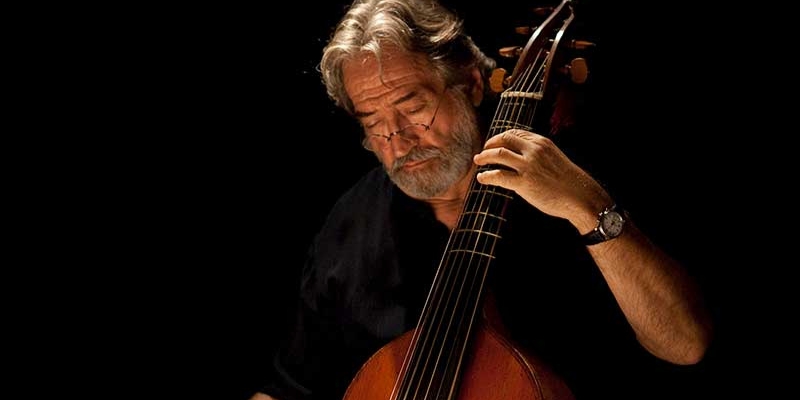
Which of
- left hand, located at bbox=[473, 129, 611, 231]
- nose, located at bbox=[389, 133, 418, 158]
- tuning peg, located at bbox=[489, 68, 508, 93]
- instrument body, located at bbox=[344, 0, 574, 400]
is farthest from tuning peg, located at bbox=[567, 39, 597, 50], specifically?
nose, located at bbox=[389, 133, 418, 158]

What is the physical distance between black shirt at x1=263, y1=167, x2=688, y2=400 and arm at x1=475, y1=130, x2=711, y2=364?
0.40 ft

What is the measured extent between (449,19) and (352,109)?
1.19 feet

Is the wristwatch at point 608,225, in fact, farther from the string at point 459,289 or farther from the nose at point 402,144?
the nose at point 402,144

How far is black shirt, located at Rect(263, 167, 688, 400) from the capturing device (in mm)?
1440

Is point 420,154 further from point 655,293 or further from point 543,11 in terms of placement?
point 655,293

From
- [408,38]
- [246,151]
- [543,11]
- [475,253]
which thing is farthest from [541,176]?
[246,151]

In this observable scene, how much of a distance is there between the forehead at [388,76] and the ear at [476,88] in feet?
0.41

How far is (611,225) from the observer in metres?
1.19

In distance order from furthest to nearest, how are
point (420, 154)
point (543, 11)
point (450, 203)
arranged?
1. point (450, 203)
2. point (420, 154)
3. point (543, 11)

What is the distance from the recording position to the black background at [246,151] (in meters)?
1.51

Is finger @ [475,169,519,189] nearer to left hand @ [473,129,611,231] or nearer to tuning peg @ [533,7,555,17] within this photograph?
left hand @ [473,129,611,231]

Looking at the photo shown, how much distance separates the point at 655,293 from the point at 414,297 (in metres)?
0.61

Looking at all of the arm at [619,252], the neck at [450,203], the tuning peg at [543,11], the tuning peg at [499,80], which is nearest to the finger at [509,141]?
the arm at [619,252]

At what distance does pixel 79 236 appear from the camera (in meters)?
1.88
